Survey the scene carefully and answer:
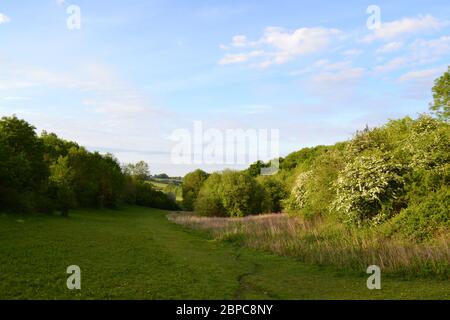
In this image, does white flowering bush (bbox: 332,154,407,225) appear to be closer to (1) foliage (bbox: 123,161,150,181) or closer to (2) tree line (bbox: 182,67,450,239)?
(2) tree line (bbox: 182,67,450,239)

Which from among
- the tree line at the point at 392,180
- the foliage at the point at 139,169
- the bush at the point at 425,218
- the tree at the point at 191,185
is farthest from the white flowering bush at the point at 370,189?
the foliage at the point at 139,169

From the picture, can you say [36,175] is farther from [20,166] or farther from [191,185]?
[191,185]

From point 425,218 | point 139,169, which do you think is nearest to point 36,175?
point 425,218

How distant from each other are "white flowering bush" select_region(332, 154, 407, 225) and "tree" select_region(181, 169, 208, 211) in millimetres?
74581

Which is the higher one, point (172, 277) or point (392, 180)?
point (392, 180)

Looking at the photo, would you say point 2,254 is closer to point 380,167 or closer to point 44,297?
point 44,297

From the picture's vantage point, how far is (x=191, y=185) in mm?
99688

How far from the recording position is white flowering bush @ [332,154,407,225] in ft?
72.9

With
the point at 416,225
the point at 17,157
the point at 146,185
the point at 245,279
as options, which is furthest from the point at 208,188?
the point at 146,185

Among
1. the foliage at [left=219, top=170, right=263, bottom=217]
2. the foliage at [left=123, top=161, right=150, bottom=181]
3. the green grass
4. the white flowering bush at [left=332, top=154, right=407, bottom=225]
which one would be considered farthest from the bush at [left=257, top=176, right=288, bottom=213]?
the foliage at [left=123, top=161, right=150, bottom=181]

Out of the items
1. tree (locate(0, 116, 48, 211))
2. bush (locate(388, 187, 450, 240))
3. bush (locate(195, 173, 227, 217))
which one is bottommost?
bush (locate(195, 173, 227, 217))

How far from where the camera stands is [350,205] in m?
23.1

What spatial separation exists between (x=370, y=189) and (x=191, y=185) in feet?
260

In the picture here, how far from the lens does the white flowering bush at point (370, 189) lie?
22234 mm
